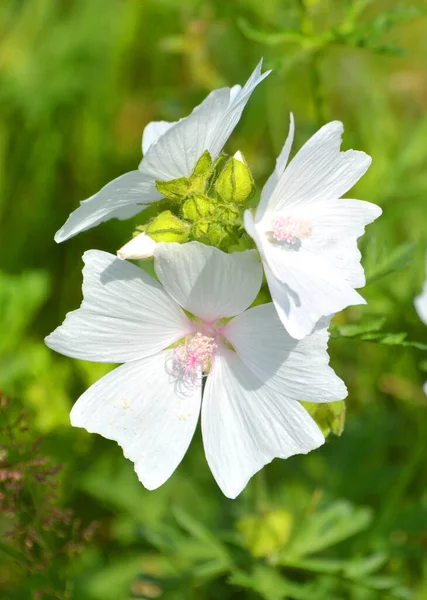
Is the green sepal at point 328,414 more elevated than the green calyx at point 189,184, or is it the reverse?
the green calyx at point 189,184

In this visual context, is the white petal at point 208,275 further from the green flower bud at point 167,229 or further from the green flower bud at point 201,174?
the green flower bud at point 201,174

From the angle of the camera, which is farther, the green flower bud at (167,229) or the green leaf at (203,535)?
the green leaf at (203,535)

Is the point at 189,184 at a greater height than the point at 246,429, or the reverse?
the point at 189,184

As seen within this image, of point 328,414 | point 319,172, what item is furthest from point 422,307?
point 319,172

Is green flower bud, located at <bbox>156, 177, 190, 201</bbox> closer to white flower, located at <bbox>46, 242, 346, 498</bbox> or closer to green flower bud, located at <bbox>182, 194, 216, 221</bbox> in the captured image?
green flower bud, located at <bbox>182, 194, 216, 221</bbox>

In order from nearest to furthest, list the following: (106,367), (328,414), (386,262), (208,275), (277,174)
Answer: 1. (277,174)
2. (208,275)
3. (328,414)
4. (386,262)
5. (106,367)

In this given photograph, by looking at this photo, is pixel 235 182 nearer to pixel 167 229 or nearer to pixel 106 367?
pixel 167 229

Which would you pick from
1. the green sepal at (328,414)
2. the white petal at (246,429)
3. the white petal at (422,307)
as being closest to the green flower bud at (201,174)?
the white petal at (246,429)
